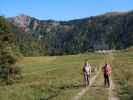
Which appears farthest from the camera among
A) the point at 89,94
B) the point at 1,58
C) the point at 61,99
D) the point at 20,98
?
the point at 1,58

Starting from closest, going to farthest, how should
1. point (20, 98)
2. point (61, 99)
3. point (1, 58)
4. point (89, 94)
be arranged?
point (61, 99) < point (89, 94) < point (20, 98) < point (1, 58)

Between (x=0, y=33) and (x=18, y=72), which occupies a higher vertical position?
(x=0, y=33)

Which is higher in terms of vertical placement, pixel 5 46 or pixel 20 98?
pixel 5 46

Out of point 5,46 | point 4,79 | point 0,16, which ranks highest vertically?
point 0,16

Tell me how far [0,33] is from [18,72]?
7.74 meters

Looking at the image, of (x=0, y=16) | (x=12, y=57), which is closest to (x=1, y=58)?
(x=12, y=57)

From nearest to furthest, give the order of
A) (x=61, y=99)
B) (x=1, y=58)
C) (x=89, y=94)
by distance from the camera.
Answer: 1. (x=61, y=99)
2. (x=89, y=94)
3. (x=1, y=58)

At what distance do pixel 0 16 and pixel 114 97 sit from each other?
47.4m

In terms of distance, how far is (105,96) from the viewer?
26.8 m

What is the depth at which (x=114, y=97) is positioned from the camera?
26547mm

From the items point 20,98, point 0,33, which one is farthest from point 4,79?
point 20,98

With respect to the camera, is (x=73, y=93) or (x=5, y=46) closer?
(x=73, y=93)

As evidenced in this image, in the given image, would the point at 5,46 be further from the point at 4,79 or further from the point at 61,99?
the point at 61,99

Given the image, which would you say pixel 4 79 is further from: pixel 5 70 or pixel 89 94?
pixel 89 94
